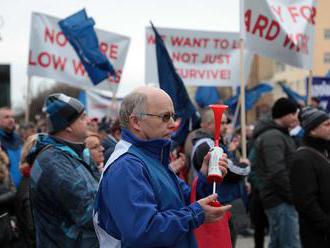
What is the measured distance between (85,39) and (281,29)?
2972 mm

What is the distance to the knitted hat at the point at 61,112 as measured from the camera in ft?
12.1

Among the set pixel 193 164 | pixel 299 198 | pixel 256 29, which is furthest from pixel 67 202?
pixel 256 29

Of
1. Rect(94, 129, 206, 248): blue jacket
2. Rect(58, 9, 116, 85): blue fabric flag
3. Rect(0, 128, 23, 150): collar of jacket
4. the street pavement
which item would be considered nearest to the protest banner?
the street pavement

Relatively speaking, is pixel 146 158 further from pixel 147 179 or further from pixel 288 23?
pixel 288 23

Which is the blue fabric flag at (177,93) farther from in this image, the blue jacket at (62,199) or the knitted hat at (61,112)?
the blue jacket at (62,199)

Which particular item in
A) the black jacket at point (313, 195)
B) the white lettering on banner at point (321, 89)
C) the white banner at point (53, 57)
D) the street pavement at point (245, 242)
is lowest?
the street pavement at point (245, 242)

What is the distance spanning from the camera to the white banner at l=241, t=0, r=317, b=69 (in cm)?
661

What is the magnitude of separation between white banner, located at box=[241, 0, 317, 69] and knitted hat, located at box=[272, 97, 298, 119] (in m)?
0.85

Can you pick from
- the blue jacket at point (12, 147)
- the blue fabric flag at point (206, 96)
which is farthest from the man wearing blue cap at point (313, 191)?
the blue fabric flag at point (206, 96)

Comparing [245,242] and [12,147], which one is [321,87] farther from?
[12,147]

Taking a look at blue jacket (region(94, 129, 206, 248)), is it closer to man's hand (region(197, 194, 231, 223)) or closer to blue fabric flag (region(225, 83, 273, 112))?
man's hand (region(197, 194, 231, 223))

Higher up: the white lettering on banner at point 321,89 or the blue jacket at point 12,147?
the white lettering on banner at point 321,89

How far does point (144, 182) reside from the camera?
2387 millimetres

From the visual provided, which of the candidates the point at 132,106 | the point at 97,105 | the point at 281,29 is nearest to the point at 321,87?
the point at 281,29
